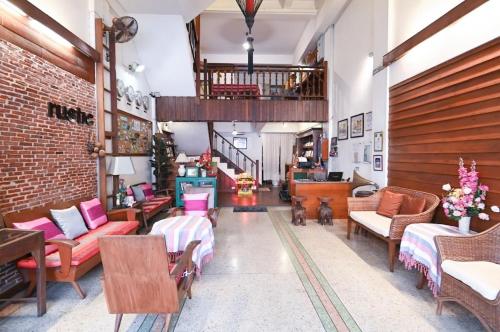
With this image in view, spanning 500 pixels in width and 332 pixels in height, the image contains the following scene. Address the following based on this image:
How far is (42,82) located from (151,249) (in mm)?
2704

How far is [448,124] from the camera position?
3293 millimetres

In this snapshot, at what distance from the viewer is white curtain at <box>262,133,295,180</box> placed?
40.4ft

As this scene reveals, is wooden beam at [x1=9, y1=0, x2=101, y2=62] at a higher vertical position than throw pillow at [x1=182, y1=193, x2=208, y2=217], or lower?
higher

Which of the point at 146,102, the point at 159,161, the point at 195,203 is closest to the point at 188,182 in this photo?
the point at 159,161

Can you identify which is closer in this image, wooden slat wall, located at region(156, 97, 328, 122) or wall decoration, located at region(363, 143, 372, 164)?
wall decoration, located at region(363, 143, 372, 164)

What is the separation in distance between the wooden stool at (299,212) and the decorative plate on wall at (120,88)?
4.15 m

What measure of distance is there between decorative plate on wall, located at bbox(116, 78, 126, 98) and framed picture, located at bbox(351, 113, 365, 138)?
507 cm

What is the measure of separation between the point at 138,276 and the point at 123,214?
8.11 ft

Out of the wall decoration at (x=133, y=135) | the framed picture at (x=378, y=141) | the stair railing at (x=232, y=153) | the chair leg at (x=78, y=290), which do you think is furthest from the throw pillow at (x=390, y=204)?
the stair railing at (x=232, y=153)

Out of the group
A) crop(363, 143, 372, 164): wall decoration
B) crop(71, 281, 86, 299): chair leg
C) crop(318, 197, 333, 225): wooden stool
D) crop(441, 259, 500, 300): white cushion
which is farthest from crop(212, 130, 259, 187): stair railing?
crop(441, 259, 500, 300): white cushion

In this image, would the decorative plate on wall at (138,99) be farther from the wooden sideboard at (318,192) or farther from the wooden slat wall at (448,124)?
the wooden slat wall at (448,124)

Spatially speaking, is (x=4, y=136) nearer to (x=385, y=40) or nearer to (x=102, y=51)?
(x=102, y=51)

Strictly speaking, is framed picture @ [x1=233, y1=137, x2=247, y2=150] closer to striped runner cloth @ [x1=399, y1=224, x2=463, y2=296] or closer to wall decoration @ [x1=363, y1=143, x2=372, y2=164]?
wall decoration @ [x1=363, y1=143, x2=372, y2=164]

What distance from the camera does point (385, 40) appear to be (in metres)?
4.61
